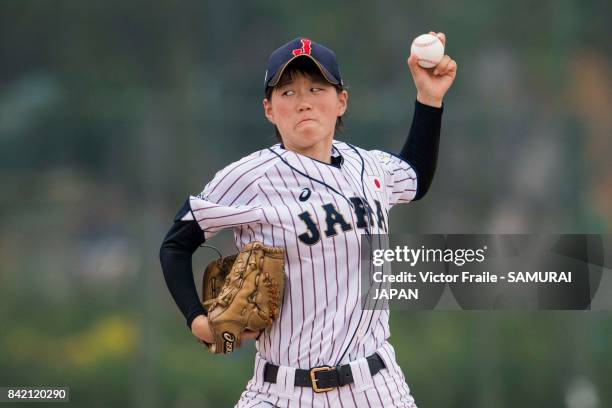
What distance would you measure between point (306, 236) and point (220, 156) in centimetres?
335

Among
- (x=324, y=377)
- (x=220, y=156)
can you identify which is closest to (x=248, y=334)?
(x=324, y=377)

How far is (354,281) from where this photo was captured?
266 centimetres

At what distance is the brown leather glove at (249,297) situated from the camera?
8.41ft

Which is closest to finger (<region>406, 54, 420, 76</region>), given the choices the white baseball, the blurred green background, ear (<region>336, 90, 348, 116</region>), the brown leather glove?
the white baseball

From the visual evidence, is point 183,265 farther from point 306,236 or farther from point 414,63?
point 414,63

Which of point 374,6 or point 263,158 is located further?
point 374,6

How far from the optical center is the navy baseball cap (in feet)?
8.75

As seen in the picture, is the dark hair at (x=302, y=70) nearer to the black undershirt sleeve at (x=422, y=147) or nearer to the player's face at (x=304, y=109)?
the player's face at (x=304, y=109)

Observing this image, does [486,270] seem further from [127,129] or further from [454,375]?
[127,129]

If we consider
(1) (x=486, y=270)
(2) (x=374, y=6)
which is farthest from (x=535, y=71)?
(1) (x=486, y=270)

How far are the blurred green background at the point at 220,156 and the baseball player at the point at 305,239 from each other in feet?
10.0

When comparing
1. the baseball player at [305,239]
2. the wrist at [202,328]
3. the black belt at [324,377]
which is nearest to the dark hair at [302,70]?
the baseball player at [305,239]

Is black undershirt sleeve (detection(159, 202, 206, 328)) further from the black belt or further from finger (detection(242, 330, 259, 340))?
the black belt

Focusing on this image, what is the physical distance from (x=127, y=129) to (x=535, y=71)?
92.0 inches
